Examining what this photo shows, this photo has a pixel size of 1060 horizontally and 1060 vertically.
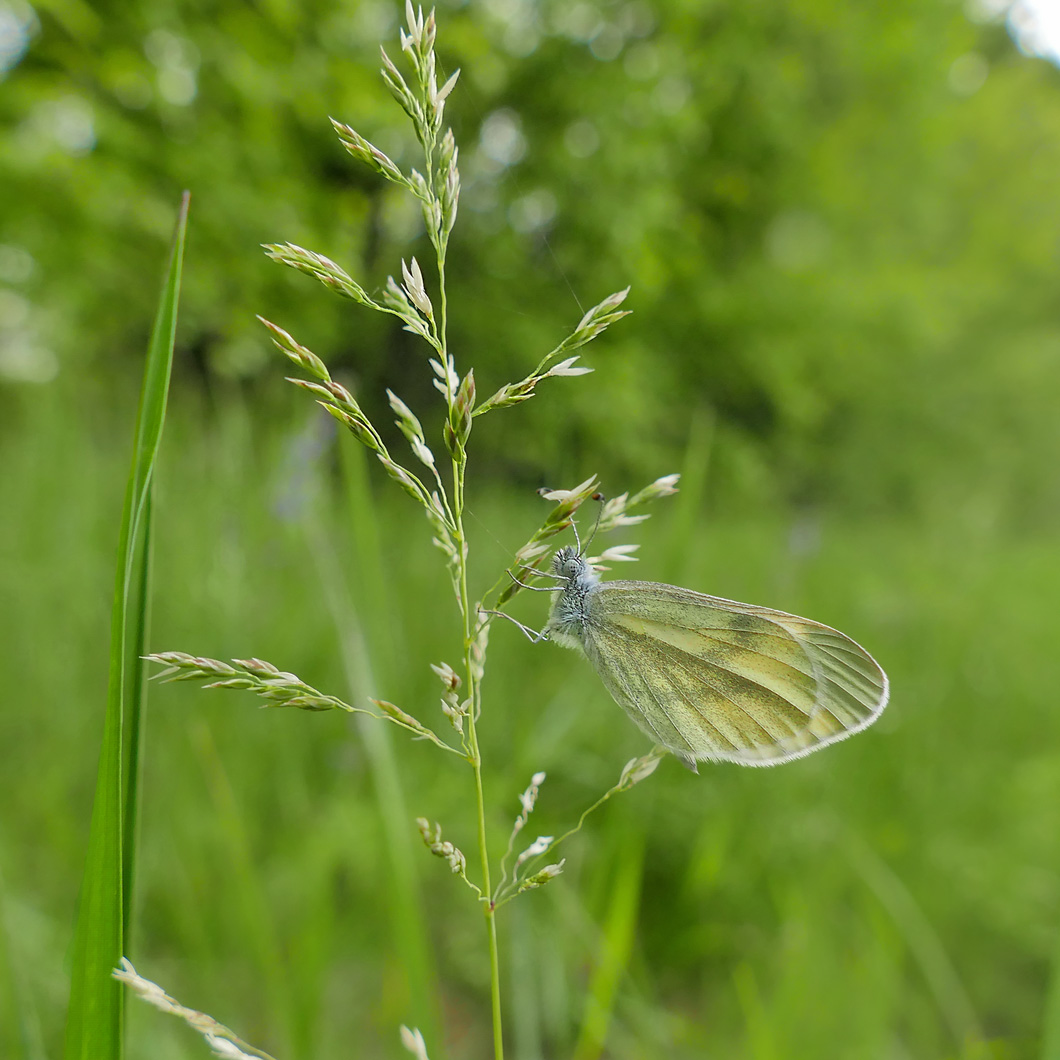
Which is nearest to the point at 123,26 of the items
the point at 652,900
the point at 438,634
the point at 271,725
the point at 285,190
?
the point at 285,190

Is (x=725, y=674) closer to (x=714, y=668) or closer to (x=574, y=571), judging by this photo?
(x=714, y=668)

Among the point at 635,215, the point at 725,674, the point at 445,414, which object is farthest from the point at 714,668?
the point at 635,215

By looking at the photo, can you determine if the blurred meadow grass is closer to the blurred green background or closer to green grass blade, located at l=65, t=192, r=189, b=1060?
the blurred green background

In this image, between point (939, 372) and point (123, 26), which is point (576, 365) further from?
point (939, 372)

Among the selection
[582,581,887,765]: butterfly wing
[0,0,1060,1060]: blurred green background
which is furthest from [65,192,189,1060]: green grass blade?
[582,581,887,765]: butterfly wing

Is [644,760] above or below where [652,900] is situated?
above

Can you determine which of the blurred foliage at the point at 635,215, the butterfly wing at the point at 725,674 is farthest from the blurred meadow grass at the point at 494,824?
the blurred foliage at the point at 635,215
